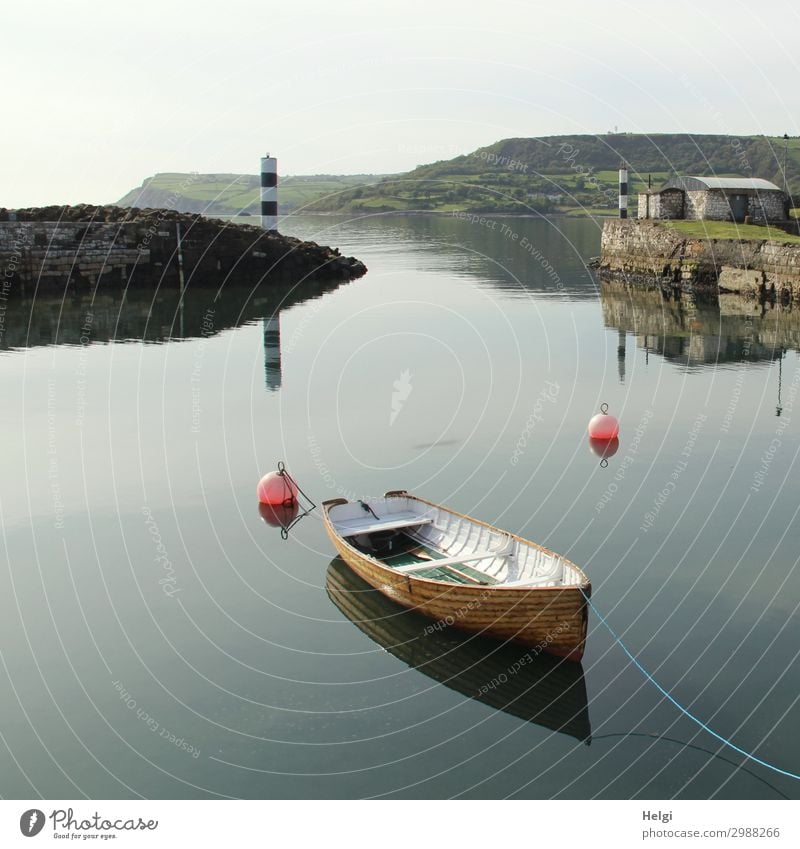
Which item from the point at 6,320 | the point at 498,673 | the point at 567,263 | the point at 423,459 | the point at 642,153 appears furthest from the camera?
the point at 642,153

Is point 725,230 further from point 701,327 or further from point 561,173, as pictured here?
point 561,173

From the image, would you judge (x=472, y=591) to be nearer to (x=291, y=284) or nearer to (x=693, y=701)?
(x=693, y=701)

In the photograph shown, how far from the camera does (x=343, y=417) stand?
33.0 metres

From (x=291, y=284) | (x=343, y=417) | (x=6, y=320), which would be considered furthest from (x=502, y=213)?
(x=343, y=417)

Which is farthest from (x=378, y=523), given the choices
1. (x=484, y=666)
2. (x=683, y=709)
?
(x=683, y=709)

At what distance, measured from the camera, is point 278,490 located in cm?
2456

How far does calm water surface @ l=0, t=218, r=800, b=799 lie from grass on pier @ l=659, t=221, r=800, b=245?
29.2m

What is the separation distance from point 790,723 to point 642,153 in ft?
615

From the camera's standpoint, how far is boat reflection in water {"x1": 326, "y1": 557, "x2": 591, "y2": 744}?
15.6 meters

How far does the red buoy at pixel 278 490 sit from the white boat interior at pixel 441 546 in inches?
107

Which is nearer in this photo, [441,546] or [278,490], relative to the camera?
[441,546]

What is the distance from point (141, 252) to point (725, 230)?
134 feet

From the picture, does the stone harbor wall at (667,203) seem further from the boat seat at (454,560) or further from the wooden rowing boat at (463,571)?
the boat seat at (454,560)

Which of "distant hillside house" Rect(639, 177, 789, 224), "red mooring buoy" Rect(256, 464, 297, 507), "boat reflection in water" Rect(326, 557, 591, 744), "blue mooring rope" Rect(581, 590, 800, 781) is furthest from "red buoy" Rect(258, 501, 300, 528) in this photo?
"distant hillside house" Rect(639, 177, 789, 224)
